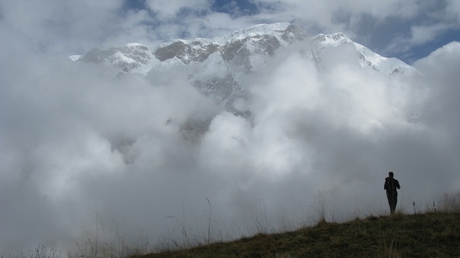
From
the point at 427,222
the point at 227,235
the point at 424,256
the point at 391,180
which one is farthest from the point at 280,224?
the point at 391,180

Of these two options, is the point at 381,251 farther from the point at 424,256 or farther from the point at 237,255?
the point at 237,255

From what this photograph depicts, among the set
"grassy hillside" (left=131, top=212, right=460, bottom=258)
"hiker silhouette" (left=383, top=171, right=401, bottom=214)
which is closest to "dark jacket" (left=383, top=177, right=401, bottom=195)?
"hiker silhouette" (left=383, top=171, right=401, bottom=214)

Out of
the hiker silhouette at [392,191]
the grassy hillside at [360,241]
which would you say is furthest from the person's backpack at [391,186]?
the grassy hillside at [360,241]

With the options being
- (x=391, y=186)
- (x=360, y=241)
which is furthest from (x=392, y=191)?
(x=360, y=241)

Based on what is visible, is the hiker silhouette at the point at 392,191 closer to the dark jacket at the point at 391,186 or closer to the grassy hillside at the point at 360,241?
the dark jacket at the point at 391,186

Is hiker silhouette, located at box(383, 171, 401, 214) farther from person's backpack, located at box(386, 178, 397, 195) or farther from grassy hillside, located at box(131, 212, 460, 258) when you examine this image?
grassy hillside, located at box(131, 212, 460, 258)

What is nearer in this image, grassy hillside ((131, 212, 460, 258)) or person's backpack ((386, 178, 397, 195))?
grassy hillside ((131, 212, 460, 258))

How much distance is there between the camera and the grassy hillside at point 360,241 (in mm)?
7930

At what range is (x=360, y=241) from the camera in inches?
342

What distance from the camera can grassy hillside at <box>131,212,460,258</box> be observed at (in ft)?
26.0

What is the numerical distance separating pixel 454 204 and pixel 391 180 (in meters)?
4.66

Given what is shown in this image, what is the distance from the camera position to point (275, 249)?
8.88m

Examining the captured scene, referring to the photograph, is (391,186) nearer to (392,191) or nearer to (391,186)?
(391,186)

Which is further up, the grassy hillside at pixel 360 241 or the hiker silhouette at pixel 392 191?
the hiker silhouette at pixel 392 191
